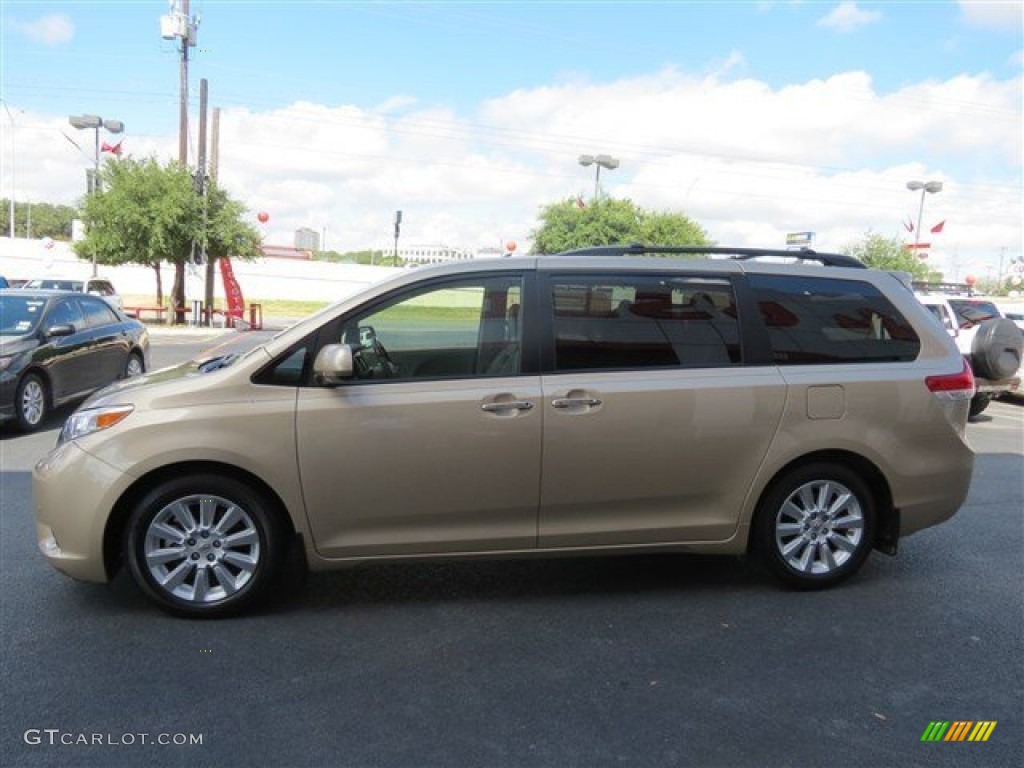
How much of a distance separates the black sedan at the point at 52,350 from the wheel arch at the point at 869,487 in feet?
24.7

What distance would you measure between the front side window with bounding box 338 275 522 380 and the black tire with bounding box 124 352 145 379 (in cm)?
786

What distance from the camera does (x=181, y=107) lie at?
1085 inches

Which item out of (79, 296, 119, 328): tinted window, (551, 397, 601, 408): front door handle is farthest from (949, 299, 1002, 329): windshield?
(79, 296, 119, 328): tinted window

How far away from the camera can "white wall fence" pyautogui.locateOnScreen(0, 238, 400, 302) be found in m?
50.2

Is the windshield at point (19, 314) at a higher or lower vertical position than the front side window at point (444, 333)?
lower

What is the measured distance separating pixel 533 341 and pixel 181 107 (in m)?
27.6

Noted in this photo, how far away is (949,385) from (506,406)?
251 cm

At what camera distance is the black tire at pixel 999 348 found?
995 centimetres

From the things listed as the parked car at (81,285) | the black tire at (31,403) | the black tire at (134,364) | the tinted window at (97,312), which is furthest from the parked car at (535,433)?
the parked car at (81,285)

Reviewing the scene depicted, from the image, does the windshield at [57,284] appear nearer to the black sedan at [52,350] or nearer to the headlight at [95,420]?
the black sedan at [52,350]

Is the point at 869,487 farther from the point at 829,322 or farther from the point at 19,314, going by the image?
the point at 19,314

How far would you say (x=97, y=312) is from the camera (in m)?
10.4

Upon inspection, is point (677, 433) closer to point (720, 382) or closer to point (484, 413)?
point (720, 382)

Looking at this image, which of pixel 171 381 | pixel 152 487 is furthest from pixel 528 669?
pixel 171 381
